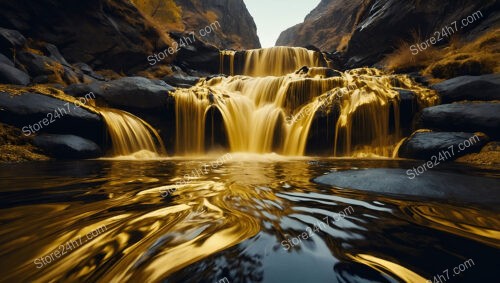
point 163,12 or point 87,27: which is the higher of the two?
point 163,12

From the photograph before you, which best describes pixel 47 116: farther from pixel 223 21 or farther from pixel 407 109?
pixel 223 21

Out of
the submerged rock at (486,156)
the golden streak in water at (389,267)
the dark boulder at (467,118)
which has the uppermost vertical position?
the dark boulder at (467,118)

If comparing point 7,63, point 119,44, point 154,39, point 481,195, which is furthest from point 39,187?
point 154,39

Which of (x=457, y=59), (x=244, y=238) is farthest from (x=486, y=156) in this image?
(x=244, y=238)

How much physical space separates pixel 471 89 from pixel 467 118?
70.5 inches

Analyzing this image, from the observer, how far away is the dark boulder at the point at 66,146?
6879mm


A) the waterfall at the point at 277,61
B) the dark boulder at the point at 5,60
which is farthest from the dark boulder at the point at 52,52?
the waterfall at the point at 277,61

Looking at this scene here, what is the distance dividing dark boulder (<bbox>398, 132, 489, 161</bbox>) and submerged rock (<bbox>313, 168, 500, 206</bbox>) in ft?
13.3

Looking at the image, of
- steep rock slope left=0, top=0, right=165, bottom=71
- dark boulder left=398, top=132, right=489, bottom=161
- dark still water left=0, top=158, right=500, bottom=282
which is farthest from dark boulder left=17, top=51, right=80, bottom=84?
dark boulder left=398, top=132, right=489, bottom=161

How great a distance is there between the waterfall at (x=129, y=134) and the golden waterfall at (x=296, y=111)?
1.02m

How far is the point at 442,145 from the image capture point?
21.6 feet

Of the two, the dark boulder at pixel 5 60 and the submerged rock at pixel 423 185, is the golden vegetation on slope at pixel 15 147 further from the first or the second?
the submerged rock at pixel 423 185

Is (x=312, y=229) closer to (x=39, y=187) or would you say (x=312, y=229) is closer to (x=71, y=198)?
(x=71, y=198)

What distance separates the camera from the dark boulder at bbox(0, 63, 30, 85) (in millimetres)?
8648
